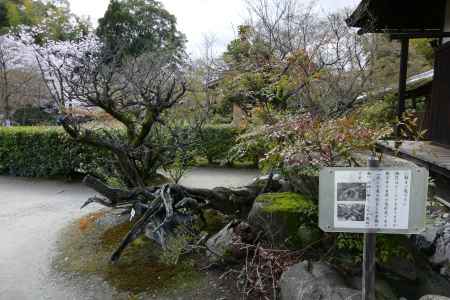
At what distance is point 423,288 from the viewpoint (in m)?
2.62

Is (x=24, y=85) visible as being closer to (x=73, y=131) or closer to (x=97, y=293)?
(x=73, y=131)

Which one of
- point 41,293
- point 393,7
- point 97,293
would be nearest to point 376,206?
point 97,293

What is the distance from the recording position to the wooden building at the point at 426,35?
4.52 metres

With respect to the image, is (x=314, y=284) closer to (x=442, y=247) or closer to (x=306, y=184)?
(x=306, y=184)

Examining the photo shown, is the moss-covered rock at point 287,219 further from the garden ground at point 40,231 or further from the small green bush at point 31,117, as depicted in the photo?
the small green bush at point 31,117

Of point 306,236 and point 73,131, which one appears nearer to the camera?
point 306,236

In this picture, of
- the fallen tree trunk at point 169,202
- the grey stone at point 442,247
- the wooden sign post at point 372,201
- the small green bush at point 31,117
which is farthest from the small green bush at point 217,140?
the small green bush at point 31,117

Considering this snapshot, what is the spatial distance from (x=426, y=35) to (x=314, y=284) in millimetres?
4972

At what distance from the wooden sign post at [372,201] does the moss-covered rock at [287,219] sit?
125 cm

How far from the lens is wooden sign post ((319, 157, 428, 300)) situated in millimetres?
1642

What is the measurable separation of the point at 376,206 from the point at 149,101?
157 inches

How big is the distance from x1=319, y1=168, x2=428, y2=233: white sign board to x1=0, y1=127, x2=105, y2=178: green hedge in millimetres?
7132

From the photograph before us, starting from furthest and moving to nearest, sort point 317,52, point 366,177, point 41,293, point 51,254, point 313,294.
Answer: point 317,52
point 51,254
point 41,293
point 313,294
point 366,177

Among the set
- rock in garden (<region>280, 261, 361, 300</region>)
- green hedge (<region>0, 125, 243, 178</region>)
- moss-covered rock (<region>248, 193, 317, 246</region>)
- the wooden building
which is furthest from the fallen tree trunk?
green hedge (<region>0, 125, 243, 178</region>)
